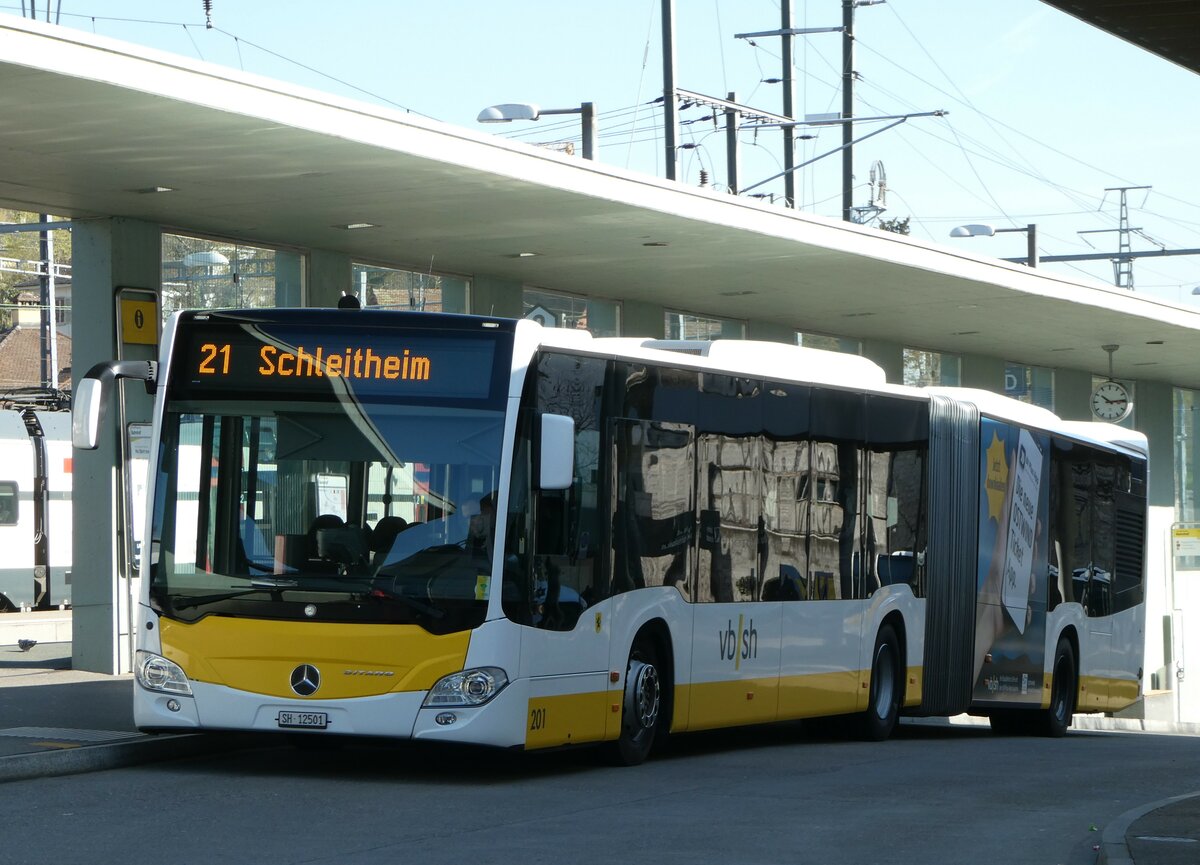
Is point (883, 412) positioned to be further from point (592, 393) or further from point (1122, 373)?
point (1122, 373)

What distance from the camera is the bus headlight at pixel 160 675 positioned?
39.5 ft

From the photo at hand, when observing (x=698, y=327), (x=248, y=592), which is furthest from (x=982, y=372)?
(x=248, y=592)

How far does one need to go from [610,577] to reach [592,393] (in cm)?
125

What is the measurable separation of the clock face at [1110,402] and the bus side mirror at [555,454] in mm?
28704

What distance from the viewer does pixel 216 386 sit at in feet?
40.6

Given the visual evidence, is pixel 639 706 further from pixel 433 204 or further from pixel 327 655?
pixel 433 204

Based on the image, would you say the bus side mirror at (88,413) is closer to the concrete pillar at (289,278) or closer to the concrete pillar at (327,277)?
the concrete pillar at (289,278)

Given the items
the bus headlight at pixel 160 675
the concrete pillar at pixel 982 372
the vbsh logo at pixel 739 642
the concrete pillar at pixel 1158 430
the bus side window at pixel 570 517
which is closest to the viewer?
the bus headlight at pixel 160 675

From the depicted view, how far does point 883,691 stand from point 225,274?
8.65 metres

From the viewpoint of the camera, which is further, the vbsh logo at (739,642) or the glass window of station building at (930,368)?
the glass window of station building at (930,368)

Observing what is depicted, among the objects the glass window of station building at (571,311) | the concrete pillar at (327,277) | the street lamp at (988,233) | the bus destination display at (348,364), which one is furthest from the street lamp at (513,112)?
the bus destination display at (348,364)

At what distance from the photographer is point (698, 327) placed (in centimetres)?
2956

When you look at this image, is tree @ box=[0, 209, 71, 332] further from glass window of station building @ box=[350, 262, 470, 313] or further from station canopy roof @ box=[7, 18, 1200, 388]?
glass window of station building @ box=[350, 262, 470, 313]

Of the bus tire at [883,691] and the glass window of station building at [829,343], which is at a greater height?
the glass window of station building at [829,343]
